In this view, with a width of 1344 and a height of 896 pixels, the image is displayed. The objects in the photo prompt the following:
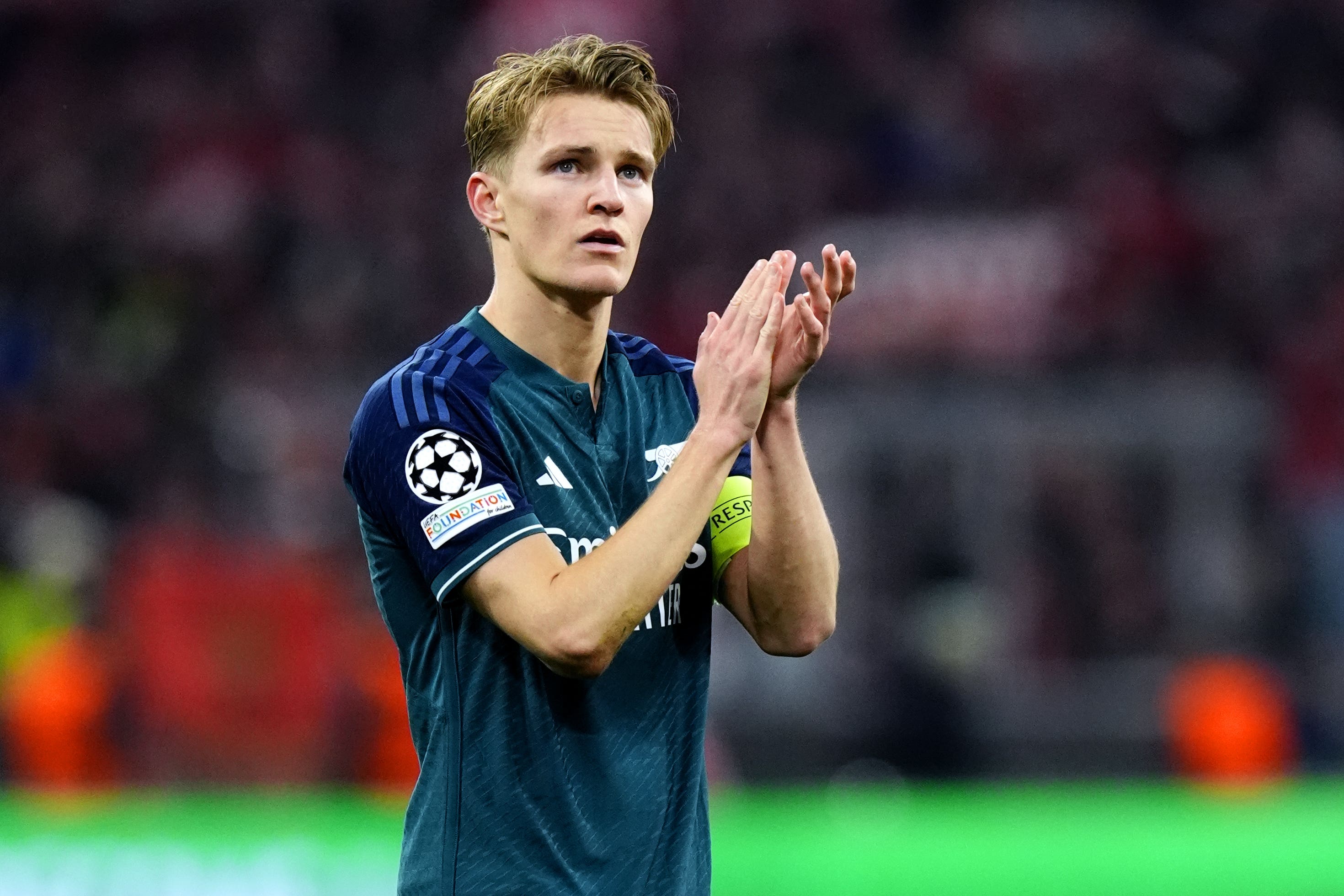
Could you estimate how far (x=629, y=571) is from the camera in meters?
2.40

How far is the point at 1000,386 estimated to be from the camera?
10.5 metres

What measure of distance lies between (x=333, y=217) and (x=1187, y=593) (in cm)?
634

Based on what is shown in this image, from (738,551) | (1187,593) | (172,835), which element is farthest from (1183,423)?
(738,551)

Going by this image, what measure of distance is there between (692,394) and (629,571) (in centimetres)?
57

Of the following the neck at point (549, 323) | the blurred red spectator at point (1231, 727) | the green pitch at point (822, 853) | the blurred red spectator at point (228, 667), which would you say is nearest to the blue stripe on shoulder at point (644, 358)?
the neck at point (549, 323)

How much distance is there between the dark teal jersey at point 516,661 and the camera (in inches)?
98.7

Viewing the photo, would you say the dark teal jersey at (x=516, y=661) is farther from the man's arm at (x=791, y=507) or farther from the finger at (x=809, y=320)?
the finger at (x=809, y=320)

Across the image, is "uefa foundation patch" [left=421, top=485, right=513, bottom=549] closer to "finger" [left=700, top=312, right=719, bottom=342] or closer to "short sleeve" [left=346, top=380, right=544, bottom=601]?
"short sleeve" [left=346, top=380, right=544, bottom=601]

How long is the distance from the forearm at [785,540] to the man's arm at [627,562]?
14cm

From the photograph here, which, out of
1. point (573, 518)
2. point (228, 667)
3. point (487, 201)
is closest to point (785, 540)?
point (573, 518)

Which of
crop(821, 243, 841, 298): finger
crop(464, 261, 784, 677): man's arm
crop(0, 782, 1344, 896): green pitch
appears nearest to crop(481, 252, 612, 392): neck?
crop(464, 261, 784, 677): man's arm

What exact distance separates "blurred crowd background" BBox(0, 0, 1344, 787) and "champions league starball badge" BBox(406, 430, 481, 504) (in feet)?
19.7

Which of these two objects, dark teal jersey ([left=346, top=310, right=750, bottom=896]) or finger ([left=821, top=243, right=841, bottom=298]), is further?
finger ([left=821, top=243, right=841, bottom=298])

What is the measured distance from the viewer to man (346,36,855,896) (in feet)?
8.12
